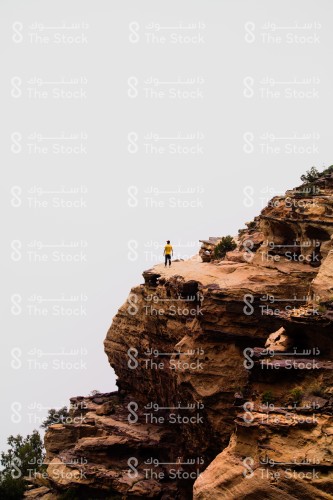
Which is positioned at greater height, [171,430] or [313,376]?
[313,376]

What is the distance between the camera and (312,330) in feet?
81.3

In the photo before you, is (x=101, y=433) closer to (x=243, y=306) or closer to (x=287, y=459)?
(x=243, y=306)

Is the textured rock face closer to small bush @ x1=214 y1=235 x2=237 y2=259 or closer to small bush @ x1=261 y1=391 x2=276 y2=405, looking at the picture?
small bush @ x1=261 y1=391 x2=276 y2=405

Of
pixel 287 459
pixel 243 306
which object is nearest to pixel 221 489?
pixel 287 459

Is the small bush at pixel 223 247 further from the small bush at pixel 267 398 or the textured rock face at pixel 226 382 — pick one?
the small bush at pixel 267 398

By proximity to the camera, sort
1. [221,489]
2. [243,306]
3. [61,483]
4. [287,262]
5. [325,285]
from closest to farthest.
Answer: [221,489]
[325,285]
[243,306]
[287,262]
[61,483]

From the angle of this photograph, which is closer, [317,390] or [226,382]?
[317,390]

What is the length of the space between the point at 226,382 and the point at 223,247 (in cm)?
1466

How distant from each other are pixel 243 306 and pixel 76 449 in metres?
18.2

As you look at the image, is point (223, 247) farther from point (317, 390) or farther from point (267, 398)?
point (317, 390)

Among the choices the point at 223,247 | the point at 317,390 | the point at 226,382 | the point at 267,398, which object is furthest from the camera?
the point at 223,247

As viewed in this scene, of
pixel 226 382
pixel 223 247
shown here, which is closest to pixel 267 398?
pixel 226 382

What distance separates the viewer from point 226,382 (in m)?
33.5

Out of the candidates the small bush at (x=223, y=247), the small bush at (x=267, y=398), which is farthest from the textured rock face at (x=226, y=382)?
the small bush at (x=223, y=247)
